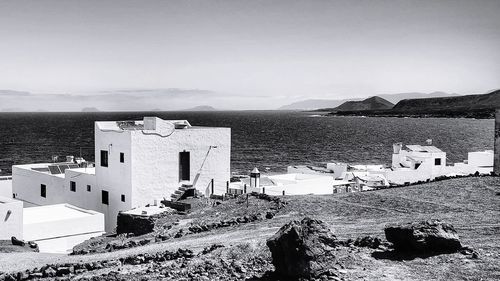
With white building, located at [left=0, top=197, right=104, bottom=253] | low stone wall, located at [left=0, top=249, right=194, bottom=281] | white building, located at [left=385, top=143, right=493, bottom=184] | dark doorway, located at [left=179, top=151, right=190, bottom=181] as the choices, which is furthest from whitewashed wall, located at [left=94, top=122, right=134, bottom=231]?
white building, located at [left=385, top=143, right=493, bottom=184]

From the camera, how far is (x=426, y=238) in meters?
15.1

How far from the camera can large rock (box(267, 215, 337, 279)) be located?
44.5 feet

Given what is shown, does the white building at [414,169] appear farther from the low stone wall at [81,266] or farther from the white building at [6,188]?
the low stone wall at [81,266]

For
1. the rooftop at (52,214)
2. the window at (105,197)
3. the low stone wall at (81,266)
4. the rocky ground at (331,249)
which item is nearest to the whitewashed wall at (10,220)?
the rooftop at (52,214)

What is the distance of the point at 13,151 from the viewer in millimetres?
117438

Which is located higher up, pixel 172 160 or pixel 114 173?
pixel 172 160

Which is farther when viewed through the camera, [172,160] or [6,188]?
[6,188]

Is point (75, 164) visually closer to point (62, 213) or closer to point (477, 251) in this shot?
point (62, 213)

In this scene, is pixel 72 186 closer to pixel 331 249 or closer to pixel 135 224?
pixel 135 224

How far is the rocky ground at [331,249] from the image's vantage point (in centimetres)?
1449

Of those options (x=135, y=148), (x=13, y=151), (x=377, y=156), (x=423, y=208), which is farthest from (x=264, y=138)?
(x=423, y=208)

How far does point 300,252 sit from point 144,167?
2322 cm

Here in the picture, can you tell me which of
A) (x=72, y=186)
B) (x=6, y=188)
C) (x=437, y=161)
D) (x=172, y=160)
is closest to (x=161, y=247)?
(x=172, y=160)

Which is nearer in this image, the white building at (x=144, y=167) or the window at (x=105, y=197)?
the white building at (x=144, y=167)
